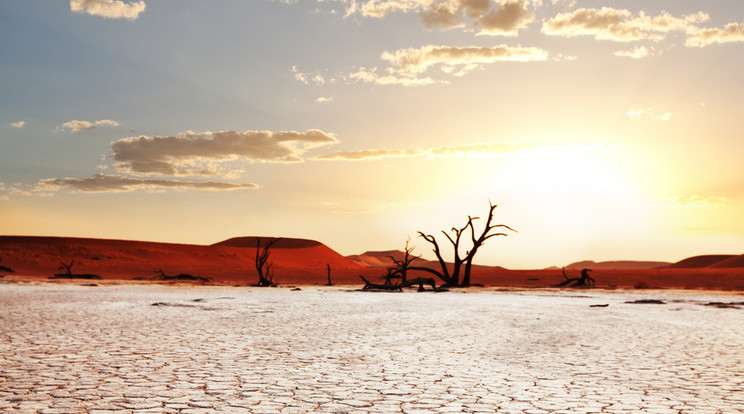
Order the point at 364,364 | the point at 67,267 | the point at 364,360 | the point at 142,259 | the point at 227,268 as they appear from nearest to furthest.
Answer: the point at 364,364
the point at 364,360
the point at 67,267
the point at 227,268
the point at 142,259

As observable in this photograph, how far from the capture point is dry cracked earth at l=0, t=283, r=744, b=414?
612cm

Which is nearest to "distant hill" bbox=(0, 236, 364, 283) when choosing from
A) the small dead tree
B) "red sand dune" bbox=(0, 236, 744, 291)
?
"red sand dune" bbox=(0, 236, 744, 291)

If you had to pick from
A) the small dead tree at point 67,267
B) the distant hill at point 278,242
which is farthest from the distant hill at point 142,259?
the distant hill at point 278,242

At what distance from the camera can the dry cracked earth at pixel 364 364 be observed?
20.1 ft

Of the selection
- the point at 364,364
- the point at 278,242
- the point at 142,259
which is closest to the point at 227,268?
the point at 142,259

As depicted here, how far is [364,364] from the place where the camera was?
8.46 metres

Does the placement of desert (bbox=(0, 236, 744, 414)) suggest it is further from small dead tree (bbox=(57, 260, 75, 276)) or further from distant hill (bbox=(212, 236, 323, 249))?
distant hill (bbox=(212, 236, 323, 249))

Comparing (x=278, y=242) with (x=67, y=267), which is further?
(x=278, y=242)

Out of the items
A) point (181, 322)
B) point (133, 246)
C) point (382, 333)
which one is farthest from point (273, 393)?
point (133, 246)

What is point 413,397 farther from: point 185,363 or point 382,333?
point 382,333

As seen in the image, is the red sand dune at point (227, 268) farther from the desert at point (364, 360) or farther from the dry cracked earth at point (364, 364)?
the dry cracked earth at point (364, 364)

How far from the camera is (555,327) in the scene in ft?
45.4

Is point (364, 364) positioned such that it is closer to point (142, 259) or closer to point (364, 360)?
point (364, 360)

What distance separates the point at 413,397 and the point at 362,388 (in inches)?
26.4
